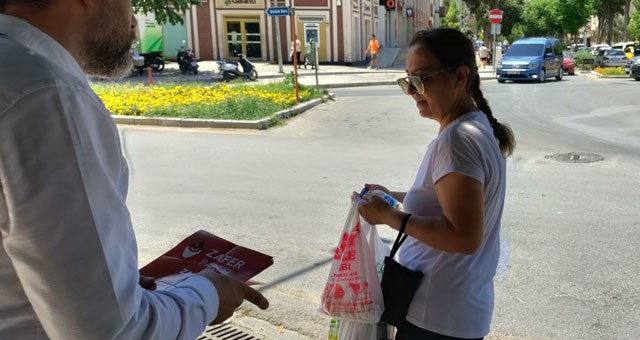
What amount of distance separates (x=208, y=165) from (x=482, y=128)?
6672 mm

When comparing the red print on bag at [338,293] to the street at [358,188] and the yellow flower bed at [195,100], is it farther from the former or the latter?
the yellow flower bed at [195,100]

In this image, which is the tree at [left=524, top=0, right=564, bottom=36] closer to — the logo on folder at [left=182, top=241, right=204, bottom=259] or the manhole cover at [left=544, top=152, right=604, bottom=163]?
the manhole cover at [left=544, top=152, right=604, bottom=163]

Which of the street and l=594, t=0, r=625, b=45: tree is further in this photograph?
l=594, t=0, r=625, b=45: tree

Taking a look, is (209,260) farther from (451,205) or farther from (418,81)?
(418,81)

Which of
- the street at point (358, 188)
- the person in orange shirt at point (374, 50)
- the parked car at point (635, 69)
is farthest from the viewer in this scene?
the person in orange shirt at point (374, 50)

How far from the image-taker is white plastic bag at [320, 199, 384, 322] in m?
2.04

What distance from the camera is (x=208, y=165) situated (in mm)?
8195

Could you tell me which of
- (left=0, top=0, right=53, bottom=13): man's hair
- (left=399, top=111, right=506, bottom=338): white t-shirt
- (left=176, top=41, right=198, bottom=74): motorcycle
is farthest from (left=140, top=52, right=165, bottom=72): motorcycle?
(left=0, top=0, right=53, bottom=13): man's hair

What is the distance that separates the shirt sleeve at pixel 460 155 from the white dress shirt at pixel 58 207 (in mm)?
1118

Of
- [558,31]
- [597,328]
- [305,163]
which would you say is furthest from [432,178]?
[558,31]

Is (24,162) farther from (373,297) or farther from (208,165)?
(208,165)

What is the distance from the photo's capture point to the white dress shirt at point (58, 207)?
0.92m

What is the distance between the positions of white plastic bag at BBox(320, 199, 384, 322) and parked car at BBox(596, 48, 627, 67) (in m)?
36.1

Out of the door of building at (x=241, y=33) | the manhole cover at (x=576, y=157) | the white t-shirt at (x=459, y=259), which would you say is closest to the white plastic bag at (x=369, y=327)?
the white t-shirt at (x=459, y=259)
